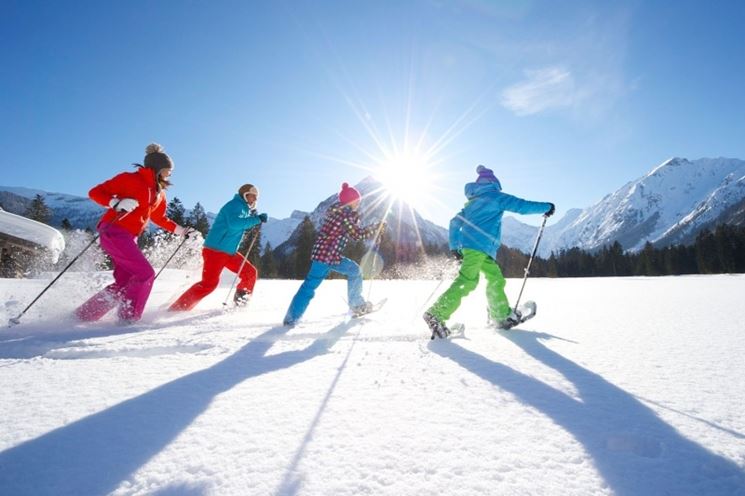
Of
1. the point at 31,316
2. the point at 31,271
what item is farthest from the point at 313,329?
the point at 31,271

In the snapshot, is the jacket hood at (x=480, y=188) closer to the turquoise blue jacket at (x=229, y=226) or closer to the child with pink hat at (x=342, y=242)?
the child with pink hat at (x=342, y=242)

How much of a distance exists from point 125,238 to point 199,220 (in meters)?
49.8

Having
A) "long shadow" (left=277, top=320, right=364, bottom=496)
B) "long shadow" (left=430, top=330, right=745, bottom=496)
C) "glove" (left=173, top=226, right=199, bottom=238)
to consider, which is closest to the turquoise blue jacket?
"glove" (left=173, top=226, right=199, bottom=238)

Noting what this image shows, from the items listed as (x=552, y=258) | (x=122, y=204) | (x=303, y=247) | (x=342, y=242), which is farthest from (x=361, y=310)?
(x=552, y=258)

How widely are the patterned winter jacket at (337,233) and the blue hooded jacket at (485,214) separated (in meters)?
1.19

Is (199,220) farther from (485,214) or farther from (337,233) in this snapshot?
(485,214)

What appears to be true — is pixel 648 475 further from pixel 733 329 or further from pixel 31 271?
pixel 31 271

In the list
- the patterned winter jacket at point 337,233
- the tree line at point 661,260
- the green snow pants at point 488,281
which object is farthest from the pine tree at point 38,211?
the tree line at point 661,260

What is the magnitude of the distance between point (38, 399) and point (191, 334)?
1.67 m

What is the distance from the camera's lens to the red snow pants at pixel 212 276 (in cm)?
521

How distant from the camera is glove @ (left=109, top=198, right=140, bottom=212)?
161 inches

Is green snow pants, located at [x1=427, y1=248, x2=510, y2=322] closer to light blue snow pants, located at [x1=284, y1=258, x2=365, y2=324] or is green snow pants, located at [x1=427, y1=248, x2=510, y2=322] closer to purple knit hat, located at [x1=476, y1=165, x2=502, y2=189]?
purple knit hat, located at [x1=476, y1=165, x2=502, y2=189]

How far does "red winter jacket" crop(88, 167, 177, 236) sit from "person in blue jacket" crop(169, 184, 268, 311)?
1021 millimetres

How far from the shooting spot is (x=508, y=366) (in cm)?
246
